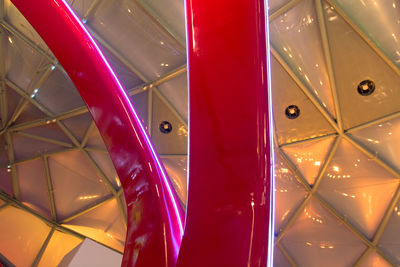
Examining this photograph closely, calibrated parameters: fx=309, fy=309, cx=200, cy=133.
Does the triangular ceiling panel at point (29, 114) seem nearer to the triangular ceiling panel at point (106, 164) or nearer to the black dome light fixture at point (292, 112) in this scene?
the triangular ceiling panel at point (106, 164)

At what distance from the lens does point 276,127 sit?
1009 cm

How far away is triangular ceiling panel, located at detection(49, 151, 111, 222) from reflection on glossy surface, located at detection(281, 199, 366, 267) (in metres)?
7.39

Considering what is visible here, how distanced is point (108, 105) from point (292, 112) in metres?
7.76

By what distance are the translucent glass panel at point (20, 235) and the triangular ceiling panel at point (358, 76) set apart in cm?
1181

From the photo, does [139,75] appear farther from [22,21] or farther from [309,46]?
[309,46]

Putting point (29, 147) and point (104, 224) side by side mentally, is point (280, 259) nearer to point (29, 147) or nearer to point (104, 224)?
point (104, 224)

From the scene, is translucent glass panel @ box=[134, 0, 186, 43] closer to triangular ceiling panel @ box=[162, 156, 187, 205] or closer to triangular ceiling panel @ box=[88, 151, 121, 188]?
triangular ceiling panel @ box=[162, 156, 187, 205]

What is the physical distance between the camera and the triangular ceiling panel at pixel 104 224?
1237 centimetres

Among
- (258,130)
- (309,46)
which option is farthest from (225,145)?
(309,46)

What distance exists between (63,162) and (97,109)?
1034 centimetres

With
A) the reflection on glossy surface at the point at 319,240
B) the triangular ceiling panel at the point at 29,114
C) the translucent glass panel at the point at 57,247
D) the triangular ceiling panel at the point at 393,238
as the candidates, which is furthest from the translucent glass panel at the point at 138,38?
the triangular ceiling panel at the point at 393,238

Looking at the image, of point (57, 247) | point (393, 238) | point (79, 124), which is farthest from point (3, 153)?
point (393, 238)

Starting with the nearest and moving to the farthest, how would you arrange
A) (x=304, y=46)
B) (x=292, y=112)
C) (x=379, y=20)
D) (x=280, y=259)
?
(x=379, y=20) → (x=304, y=46) → (x=292, y=112) → (x=280, y=259)

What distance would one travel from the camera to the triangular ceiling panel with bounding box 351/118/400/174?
8938mm
